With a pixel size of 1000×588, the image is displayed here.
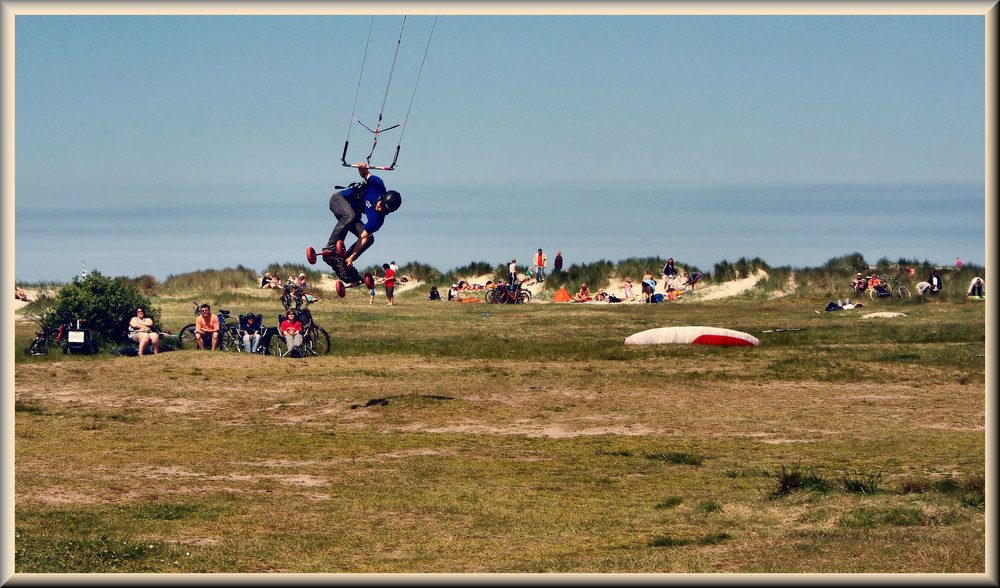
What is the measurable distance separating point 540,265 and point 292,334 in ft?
82.5

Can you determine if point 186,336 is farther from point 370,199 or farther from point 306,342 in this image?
point 370,199

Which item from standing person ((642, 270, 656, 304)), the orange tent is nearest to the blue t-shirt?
standing person ((642, 270, 656, 304))

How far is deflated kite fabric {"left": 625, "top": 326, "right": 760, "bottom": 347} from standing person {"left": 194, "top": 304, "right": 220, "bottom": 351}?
429 inches

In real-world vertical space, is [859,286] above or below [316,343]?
above

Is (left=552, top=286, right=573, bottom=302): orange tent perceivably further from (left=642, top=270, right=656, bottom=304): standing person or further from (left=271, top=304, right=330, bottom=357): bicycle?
(left=271, top=304, right=330, bottom=357): bicycle

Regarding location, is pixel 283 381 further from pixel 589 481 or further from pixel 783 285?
pixel 783 285

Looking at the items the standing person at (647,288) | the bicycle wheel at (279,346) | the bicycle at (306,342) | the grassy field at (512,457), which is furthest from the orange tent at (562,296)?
the bicycle wheel at (279,346)

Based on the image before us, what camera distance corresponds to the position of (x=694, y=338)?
3112 centimetres

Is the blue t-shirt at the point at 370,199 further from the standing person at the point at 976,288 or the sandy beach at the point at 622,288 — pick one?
the standing person at the point at 976,288

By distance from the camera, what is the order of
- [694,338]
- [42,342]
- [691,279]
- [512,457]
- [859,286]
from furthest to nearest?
1. [691,279]
2. [859,286]
3. [694,338]
4. [42,342]
5. [512,457]

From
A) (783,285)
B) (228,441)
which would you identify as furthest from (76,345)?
(783,285)

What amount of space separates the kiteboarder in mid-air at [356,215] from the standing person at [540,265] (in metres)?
34.6

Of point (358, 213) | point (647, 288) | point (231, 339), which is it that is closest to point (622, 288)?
point (647, 288)

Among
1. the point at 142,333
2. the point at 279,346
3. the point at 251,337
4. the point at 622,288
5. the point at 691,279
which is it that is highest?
the point at 691,279
